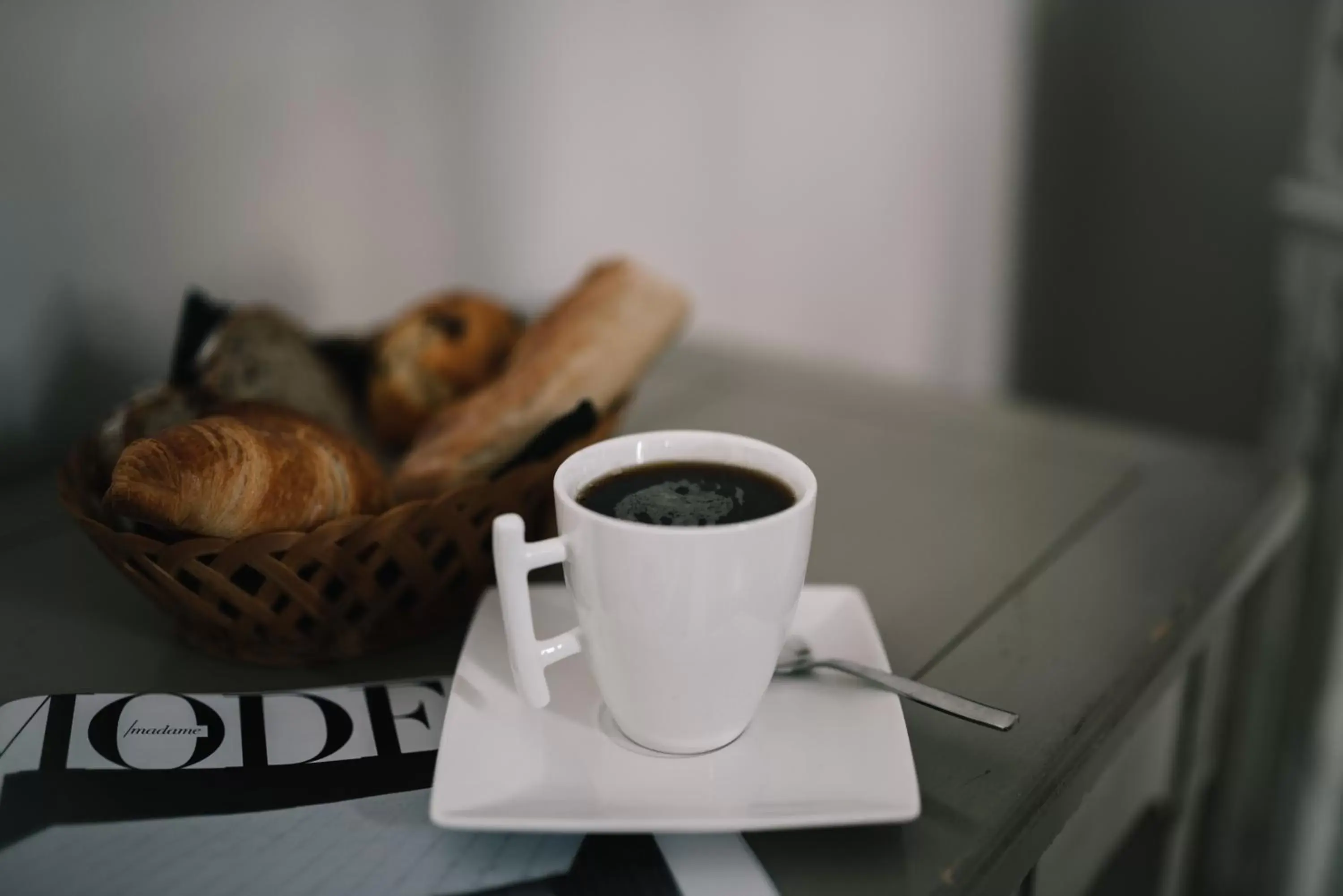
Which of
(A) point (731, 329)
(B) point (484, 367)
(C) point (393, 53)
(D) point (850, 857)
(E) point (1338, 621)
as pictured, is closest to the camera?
(D) point (850, 857)

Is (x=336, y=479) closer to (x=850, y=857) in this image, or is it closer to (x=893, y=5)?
(x=850, y=857)

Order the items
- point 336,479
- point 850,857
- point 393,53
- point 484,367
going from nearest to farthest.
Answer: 1. point 850,857
2. point 336,479
3. point 484,367
4. point 393,53

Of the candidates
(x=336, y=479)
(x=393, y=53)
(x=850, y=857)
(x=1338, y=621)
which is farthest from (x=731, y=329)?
(x=850, y=857)

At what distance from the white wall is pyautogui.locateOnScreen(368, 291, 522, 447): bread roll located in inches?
7.5

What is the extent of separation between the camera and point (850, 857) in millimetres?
449

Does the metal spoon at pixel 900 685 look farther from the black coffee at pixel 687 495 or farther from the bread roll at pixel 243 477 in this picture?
the bread roll at pixel 243 477

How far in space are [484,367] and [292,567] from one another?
0.28 metres

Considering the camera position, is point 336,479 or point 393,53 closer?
point 336,479

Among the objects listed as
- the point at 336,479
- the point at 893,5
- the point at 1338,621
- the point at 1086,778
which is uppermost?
the point at 893,5

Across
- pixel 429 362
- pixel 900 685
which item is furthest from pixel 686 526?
pixel 429 362

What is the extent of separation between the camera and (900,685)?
19.9 inches

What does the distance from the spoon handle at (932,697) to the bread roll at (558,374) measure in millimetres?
215

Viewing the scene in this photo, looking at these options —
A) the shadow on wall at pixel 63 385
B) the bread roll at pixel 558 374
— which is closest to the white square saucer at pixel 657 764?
the bread roll at pixel 558 374

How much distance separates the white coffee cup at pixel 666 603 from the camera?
1.42 feet
